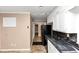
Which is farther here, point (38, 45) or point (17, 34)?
point (38, 45)

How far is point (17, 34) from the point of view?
5.80 m

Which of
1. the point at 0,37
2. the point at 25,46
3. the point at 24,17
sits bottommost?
the point at 25,46

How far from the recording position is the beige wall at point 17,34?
5.75 meters

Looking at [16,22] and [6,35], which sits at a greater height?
[16,22]

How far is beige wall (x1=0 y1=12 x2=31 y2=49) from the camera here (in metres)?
5.75

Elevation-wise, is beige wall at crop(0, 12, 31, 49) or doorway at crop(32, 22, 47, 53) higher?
beige wall at crop(0, 12, 31, 49)

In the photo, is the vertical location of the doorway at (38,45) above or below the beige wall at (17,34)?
below
